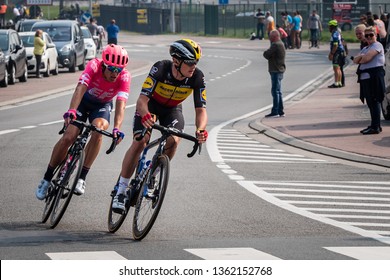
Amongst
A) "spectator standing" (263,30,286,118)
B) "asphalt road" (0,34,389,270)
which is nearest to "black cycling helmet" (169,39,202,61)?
"asphalt road" (0,34,389,270)

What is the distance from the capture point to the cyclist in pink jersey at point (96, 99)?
1215 cm

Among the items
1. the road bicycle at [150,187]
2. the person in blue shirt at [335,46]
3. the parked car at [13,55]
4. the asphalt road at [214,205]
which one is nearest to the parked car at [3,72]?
the parked car at [13,55]

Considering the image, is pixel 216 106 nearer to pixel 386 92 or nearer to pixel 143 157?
pixel 386 92

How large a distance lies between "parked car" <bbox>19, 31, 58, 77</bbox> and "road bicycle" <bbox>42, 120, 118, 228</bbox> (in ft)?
101

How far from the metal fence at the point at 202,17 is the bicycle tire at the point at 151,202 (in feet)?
206

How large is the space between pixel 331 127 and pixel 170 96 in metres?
13.1

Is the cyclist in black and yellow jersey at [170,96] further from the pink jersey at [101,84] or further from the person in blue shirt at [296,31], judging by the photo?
the person in blue shirt at [296,31]

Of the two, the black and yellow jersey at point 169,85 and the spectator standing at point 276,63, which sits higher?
the black and yellow jersey at point 169,85

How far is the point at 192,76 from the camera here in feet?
37.6

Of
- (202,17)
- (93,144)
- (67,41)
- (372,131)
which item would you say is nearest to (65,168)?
(93,144)

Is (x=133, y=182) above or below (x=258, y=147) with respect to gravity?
above

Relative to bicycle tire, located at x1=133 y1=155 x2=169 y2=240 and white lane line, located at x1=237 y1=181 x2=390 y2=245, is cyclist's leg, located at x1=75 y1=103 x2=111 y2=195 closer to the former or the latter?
bicycle tire, located at x1=133 y1=155 x2=169 y2=240

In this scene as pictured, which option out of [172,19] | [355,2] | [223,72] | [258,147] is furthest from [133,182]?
[172,19]

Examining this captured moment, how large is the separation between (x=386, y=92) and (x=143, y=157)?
43.1 ft
